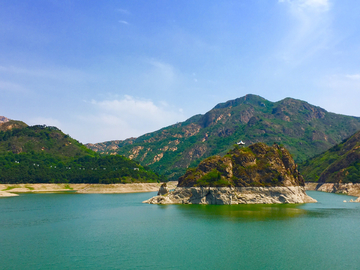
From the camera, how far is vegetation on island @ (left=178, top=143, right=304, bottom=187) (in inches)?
4326

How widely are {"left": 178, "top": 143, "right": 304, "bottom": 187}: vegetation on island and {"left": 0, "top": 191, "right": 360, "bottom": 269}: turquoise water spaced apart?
971 inches

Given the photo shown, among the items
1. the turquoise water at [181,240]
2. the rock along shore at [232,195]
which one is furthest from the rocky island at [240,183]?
the turquoise water at [181,240]

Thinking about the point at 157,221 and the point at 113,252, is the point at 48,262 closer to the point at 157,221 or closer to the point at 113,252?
the point at 113,252

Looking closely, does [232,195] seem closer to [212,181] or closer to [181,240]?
[212,181]

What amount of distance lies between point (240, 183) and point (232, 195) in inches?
234

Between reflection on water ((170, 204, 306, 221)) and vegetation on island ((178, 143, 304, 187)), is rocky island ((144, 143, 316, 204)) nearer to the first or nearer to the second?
vegetation on island ((178, 143, 304, 187))

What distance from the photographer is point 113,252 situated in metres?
47.4

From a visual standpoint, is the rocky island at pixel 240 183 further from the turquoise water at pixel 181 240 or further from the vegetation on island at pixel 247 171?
the turquoise water at pixel 181 240

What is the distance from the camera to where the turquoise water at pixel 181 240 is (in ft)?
140

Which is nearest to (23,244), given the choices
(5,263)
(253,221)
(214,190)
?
(5,263)

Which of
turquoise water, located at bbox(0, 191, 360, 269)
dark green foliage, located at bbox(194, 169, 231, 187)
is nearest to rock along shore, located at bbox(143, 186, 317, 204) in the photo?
dark green foliage, located at bbox(194, 169, 231, 187)

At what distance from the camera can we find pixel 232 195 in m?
107

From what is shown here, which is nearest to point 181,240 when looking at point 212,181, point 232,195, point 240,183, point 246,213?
point 246,213

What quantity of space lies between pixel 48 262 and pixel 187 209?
56.5 m
